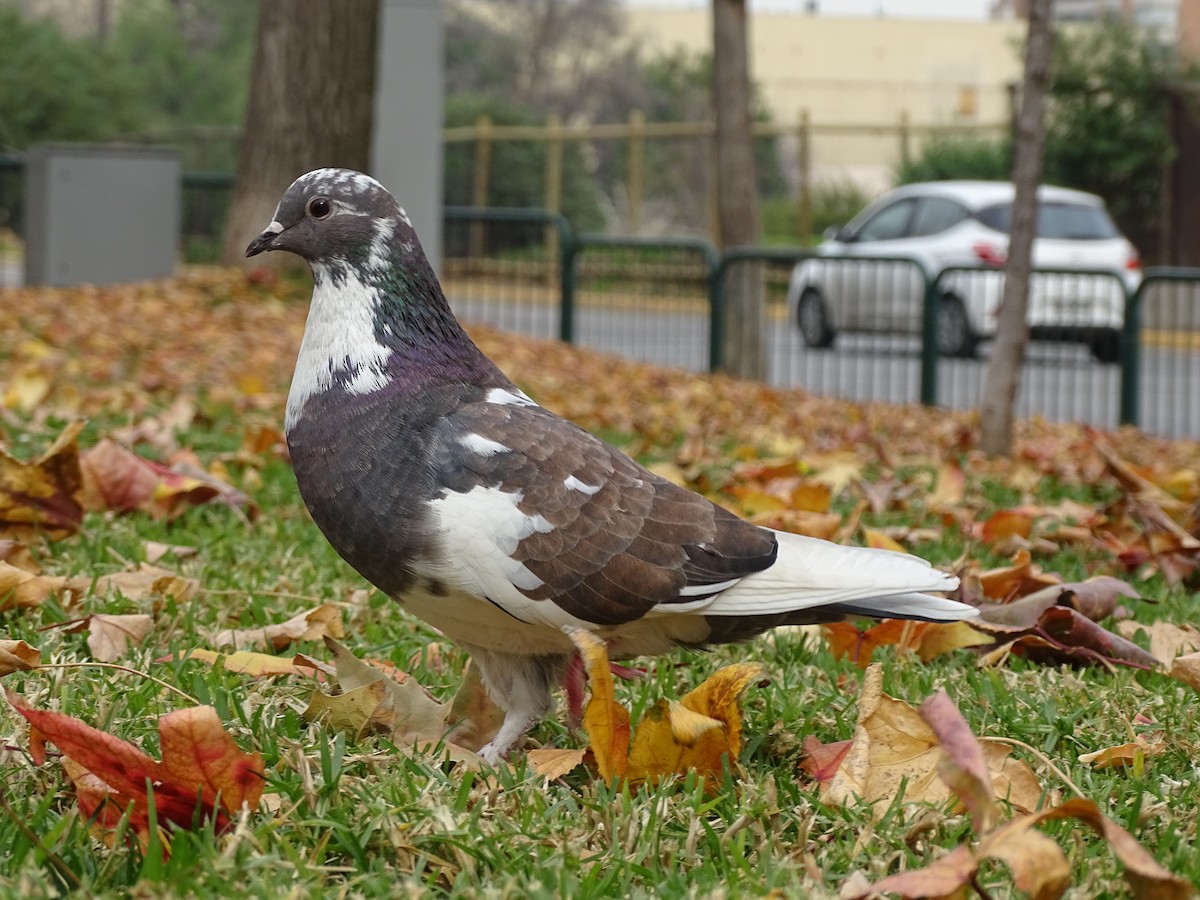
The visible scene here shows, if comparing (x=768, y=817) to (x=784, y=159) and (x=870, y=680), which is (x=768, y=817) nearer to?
(x=870, y=680)

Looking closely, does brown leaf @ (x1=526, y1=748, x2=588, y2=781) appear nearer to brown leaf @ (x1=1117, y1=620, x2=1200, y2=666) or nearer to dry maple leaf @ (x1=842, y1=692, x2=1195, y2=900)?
dry maple leaf @ (x1=842, y1=692, x2=1195, y2=900)

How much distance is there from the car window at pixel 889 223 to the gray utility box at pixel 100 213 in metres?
8.93

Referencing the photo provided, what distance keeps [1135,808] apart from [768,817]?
533 millimetres

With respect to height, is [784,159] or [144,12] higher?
[144,12]

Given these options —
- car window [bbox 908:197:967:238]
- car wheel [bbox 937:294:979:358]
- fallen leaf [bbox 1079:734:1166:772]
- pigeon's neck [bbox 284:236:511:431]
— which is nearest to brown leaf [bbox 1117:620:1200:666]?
fallen leaf [bbox 1079:734:1166:772]

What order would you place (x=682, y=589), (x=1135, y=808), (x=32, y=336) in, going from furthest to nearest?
(x=32, y=336) < (x=682, y=589) < (x=1135, y=808)

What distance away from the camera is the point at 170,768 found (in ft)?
6.95

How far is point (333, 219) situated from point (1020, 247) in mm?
4507

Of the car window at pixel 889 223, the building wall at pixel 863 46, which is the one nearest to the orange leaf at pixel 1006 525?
the car window at pixel 889 223

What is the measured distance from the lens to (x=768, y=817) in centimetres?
235

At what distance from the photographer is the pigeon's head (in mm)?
2729

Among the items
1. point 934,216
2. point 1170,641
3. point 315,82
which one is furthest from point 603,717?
point 934,216

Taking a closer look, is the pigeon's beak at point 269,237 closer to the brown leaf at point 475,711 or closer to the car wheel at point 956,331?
the brown leaf at point 475,711

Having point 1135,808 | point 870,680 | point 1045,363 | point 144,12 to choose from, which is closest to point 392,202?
point 870,680
